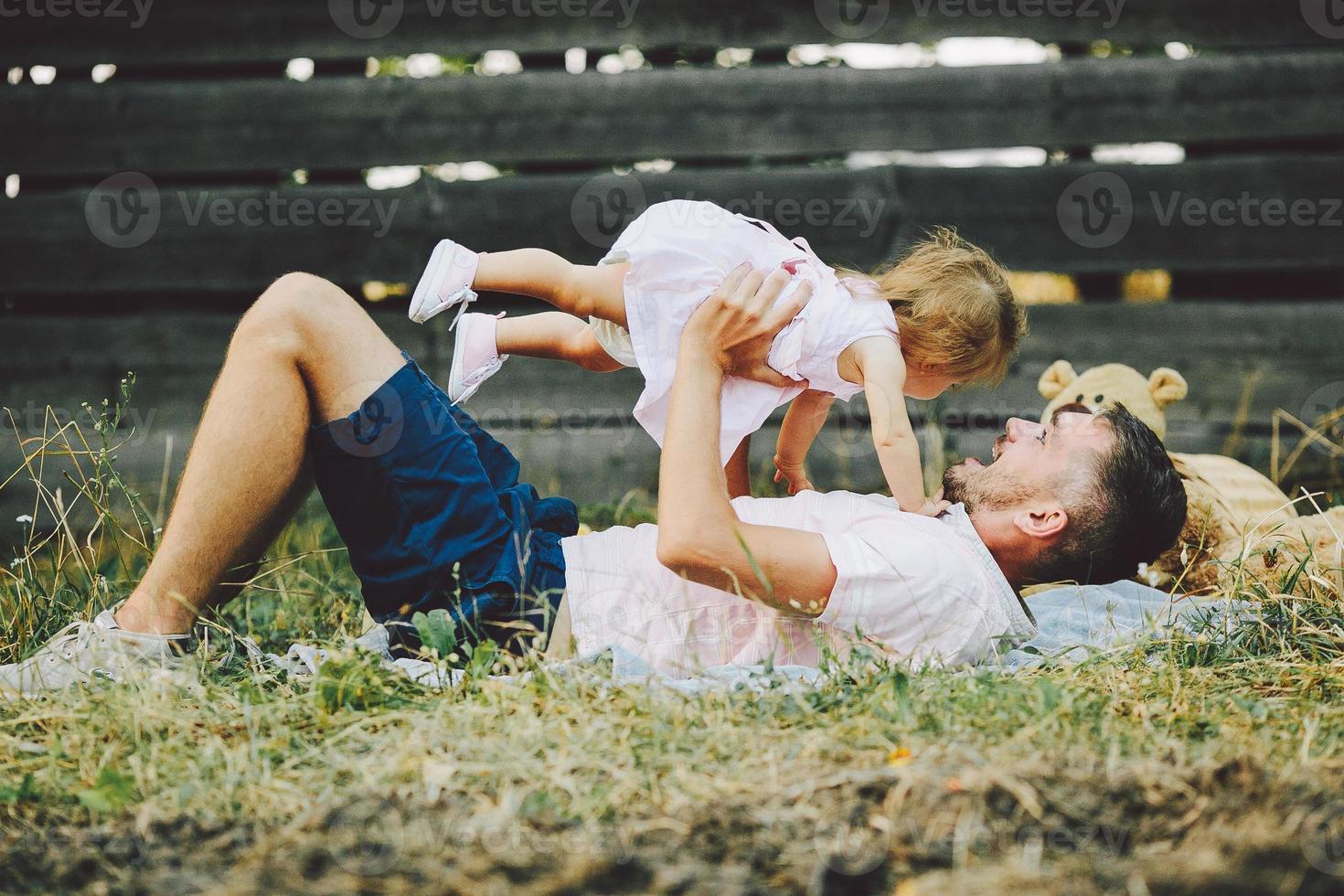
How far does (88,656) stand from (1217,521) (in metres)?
2.61

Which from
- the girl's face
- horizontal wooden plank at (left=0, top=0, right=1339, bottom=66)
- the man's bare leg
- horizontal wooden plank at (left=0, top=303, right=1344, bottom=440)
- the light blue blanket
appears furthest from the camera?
horizontal wooden plank at (left=0, top=303, right=1344, bottom=440)

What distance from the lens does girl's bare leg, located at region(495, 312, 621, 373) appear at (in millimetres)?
2738

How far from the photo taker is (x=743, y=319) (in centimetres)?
232

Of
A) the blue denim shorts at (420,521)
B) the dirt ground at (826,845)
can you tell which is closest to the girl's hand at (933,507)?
the blue denim shorts at (420,521)

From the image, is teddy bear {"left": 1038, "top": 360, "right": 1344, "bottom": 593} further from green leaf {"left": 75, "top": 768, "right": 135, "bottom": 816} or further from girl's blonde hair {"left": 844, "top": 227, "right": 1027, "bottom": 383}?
green leaf {"left": 75, "top": 768, "right": 135, "bottom": 816}

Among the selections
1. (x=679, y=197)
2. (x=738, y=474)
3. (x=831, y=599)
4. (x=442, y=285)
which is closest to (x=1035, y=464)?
(x=831, y=599)

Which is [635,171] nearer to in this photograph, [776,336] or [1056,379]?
[1056,379]

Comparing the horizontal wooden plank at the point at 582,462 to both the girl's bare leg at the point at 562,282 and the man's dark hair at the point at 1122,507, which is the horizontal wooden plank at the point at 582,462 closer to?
the girl's bare leg at the point at 562,282

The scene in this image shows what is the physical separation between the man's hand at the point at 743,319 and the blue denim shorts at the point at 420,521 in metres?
0.53

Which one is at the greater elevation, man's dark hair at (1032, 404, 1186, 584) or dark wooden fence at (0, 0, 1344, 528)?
dark wooden fence at (0, 0, 1344, 528)

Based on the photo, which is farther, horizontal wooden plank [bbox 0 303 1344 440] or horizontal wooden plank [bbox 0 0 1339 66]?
horizontal wooden plank [bbox 0 303 1344 440]

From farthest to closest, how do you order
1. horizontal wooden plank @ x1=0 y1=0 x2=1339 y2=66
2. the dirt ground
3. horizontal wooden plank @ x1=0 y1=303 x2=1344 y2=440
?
horizontal wooden plank @ x1=0 y1=303 x2=1344 y2=440 < horizontal wooden plank @ x1=0 y1=0 x2=1339 y2=66 < the dirt ground

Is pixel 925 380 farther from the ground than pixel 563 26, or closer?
closer

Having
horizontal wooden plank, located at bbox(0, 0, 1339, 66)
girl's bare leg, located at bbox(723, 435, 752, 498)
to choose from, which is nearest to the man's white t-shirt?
girl's bare leg, located at bbox(723, 435, 752, 498)
